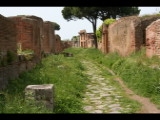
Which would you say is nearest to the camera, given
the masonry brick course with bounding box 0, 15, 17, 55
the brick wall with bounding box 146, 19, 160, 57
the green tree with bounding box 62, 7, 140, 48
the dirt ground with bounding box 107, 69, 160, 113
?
the dirt ground with bounding box 107, 69, 160, 113

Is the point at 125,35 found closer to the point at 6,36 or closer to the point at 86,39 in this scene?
the point at 6,36

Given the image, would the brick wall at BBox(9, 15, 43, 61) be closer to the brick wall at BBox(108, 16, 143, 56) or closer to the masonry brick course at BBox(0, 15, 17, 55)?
the masonry brick course at BBox(0, 15, 17, 55)

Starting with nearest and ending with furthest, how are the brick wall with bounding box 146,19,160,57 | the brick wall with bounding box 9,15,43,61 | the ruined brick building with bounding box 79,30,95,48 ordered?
the brick wall with bounding box 146,19,160,57 < the brick wall with bounding box 9,15,43,61 < the ruined brick building with bounding box 79,30,95,48

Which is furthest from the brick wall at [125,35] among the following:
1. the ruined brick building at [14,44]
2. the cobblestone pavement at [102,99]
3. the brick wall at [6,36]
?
the brick wall at [6,36]

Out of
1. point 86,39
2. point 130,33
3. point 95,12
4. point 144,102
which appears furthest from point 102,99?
point 86,39

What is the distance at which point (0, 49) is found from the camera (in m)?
7.15

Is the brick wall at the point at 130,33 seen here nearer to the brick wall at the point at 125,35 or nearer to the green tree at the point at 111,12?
the brick wall at the point at 125,35

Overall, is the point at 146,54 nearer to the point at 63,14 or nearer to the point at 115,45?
the point at 115,45

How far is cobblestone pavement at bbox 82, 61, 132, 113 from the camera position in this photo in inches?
246

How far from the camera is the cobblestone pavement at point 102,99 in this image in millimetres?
6250

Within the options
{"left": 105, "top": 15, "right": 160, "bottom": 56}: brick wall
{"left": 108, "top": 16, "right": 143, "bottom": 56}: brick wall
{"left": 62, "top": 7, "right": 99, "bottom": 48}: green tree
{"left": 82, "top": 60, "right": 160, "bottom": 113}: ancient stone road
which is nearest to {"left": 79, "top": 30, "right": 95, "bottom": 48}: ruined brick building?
{"left": 62, "top": 7, "right": 99, "bottom": 48}: green tree

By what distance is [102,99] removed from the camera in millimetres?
7426

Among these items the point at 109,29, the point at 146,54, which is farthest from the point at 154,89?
the point at 109,29
